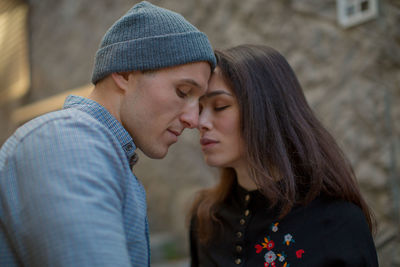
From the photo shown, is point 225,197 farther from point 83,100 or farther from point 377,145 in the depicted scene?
point 377,145

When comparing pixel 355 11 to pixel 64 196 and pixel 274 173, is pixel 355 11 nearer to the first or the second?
pixel 274 173

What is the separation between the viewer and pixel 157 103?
1.24 m

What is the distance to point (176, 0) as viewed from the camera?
4438mm

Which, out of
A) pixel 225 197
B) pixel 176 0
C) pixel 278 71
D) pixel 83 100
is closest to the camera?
pixel 83 100

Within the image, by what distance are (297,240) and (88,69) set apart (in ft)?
16.3

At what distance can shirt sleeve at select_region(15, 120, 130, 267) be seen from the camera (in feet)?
2.44

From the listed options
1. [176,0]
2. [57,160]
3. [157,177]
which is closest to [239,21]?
[176,0]

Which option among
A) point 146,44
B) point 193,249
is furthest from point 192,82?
point 193,249

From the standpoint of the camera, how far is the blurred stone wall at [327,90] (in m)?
2.63

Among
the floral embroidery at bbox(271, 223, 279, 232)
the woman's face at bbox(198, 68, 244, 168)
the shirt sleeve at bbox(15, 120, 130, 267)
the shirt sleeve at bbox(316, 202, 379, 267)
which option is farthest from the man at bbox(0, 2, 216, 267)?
the shirt sleeve at bbox(316, 202, 379, 267)

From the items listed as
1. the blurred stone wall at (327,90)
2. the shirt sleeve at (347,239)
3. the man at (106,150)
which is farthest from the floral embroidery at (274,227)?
the blurred stone wall at (327,90)

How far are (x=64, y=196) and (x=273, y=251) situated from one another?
1.14 metres

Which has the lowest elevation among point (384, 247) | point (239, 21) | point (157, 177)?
point (157, 177)

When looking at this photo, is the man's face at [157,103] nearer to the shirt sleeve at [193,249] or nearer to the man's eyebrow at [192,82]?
the man's eyebrow at [192,82]
